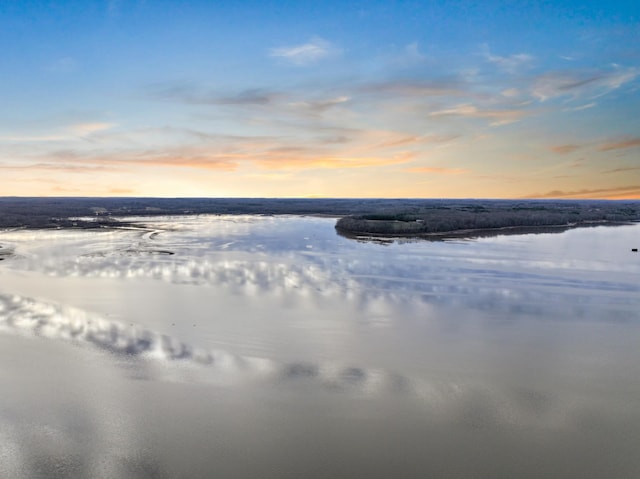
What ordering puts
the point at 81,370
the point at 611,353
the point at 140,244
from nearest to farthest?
the point at 81,370, the point at 611,353, the point at 140,244

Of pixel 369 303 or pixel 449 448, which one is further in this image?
pixel 369 303

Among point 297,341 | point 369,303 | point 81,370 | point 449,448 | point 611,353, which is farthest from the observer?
point 369,303

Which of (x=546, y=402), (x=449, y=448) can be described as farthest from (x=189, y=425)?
(x=546, y=402)

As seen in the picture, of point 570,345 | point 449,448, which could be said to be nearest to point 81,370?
point 449,448

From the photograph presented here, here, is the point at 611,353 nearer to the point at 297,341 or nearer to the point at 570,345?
the point at 570,345

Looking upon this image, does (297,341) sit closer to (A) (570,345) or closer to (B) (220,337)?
(B) (220,337)

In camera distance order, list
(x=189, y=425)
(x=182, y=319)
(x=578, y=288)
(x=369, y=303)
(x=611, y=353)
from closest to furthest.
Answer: (x=189, y=425)
(x=611, y=353)
(x=182, y=319)
(x=369, y=303)
(x=578, y=288)
